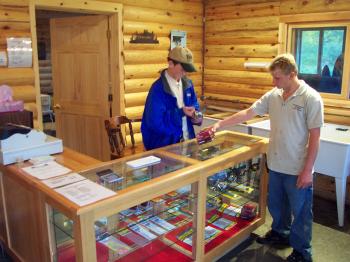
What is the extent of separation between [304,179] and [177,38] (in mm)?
3009

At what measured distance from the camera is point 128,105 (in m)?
4.48

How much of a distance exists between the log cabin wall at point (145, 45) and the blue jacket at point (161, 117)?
4.98 ft

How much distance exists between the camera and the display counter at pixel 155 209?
6.39 ft

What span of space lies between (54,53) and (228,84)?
2461 millimetres

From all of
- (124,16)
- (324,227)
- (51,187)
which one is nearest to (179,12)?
(124,16)

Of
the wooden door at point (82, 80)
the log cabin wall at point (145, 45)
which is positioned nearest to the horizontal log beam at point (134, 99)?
the log cabin wall at point (145, 45)

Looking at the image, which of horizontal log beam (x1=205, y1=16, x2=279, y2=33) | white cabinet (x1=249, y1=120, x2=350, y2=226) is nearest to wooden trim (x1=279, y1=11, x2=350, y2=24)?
horizontal log beam (x1=205, y1=16, x2=279, y2=33)

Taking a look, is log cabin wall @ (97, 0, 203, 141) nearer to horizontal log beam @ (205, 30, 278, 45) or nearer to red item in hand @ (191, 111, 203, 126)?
horizontal log beam @ (205, 30, 278, 45)

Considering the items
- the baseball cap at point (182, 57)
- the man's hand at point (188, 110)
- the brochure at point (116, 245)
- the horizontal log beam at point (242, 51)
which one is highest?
the horizontal log beam at point (242, 51)

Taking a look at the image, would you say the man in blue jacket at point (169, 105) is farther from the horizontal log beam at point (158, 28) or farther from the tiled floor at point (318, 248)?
the horizontal log beam at point (158, 28)

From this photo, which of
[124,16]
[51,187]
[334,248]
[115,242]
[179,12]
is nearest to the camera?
[51,187]

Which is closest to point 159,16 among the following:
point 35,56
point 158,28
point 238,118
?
point 158,28

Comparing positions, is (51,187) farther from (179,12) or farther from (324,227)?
(179,12)

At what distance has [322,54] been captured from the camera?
4289 mm
